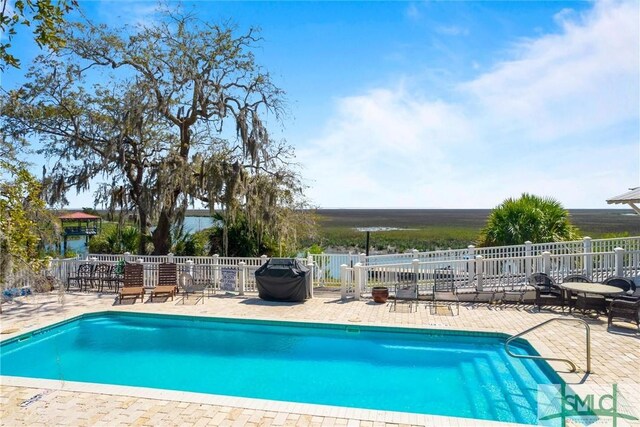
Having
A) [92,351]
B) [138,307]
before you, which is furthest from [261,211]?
[92,351]

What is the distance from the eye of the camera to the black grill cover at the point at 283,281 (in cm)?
1029

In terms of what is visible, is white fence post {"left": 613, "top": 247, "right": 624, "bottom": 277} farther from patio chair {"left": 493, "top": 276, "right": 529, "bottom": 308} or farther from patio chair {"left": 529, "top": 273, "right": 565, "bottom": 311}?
patio chair {"left": 493, "top": 276, "right": 529, "bottom": 308}

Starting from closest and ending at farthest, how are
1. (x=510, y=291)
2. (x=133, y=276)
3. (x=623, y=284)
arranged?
(x=623, y=284) < (x=510, y=291) < (x=133, y=276)

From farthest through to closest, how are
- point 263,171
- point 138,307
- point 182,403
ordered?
1. point 263,171
2. point 138,307
3. point 182,403

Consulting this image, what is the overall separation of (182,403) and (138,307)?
582 centimetres

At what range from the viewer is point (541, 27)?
9953 mm

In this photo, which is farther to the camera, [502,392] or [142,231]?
[142,231]

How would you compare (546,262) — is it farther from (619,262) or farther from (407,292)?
(407,292)

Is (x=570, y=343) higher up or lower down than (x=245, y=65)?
lower down

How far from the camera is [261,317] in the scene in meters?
8.89

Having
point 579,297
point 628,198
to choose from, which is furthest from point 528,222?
point 579,297

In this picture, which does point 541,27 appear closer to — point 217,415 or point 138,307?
point 217,415

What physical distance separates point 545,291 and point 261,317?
664 cm

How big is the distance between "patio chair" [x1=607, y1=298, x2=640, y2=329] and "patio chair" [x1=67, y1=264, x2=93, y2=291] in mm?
13080
